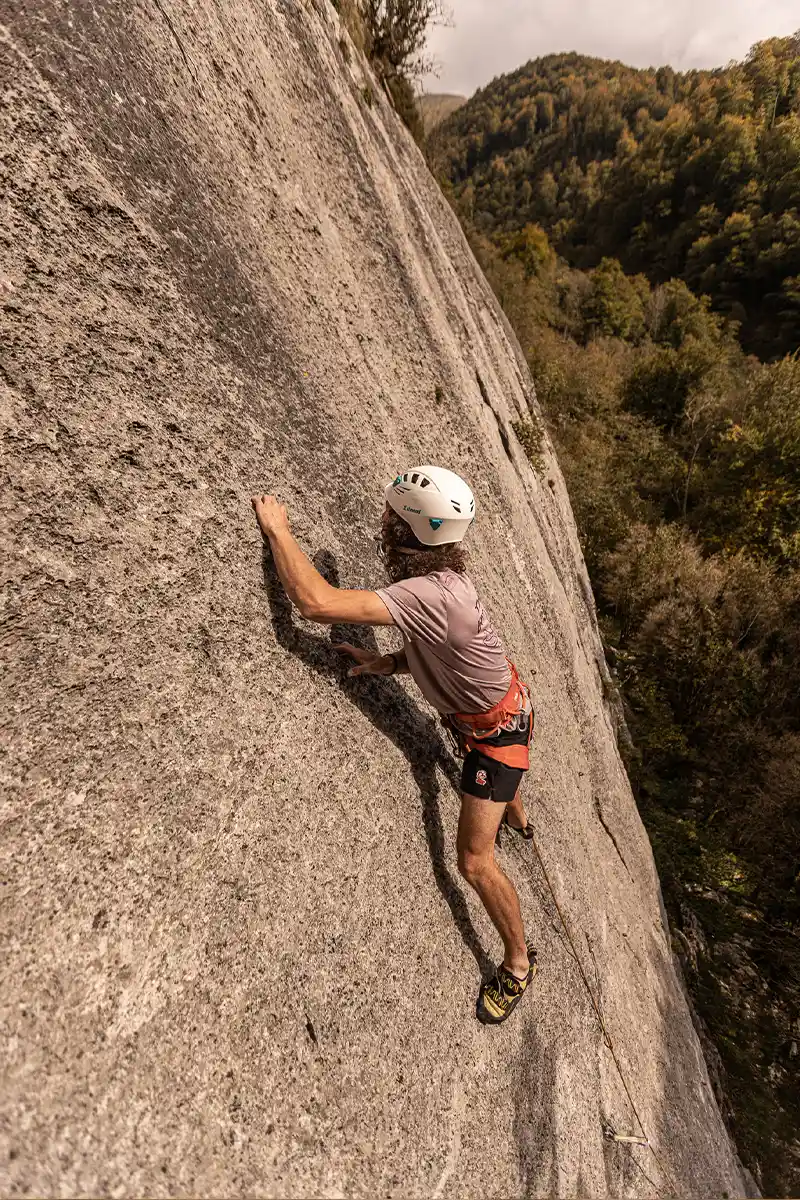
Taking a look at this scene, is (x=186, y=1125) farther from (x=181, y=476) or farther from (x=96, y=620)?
(x=181, y=476)

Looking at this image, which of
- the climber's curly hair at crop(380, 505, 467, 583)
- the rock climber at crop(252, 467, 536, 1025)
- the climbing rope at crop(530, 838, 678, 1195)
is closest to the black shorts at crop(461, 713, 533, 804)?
the rock climber at crop(252, 467, 536, 1025)

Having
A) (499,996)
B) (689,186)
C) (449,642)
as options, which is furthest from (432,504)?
(689,186)

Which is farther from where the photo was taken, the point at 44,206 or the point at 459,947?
the point at 459,947

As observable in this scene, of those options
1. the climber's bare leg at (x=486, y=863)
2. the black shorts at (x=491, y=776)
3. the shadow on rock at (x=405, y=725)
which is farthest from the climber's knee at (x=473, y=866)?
the black shorts at (x=491, y=776)

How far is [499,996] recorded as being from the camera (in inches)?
134

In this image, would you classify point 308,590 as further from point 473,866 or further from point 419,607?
point 473,866

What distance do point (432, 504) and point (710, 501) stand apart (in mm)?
24326

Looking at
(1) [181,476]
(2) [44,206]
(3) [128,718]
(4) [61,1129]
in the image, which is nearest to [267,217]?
(2) [44,206]

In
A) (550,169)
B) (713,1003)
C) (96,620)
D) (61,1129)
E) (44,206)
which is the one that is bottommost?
(713,1003)

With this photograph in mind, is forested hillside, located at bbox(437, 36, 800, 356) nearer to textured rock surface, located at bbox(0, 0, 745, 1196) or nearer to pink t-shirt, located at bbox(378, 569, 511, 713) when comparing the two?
textured rock surface, located at bbox(0, 0, 745, 1196)

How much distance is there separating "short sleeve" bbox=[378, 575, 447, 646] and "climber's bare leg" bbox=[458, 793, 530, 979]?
1.13 m

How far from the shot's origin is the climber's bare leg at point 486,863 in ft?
10.9

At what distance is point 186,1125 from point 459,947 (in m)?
1.82

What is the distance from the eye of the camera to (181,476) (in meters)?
2.48
